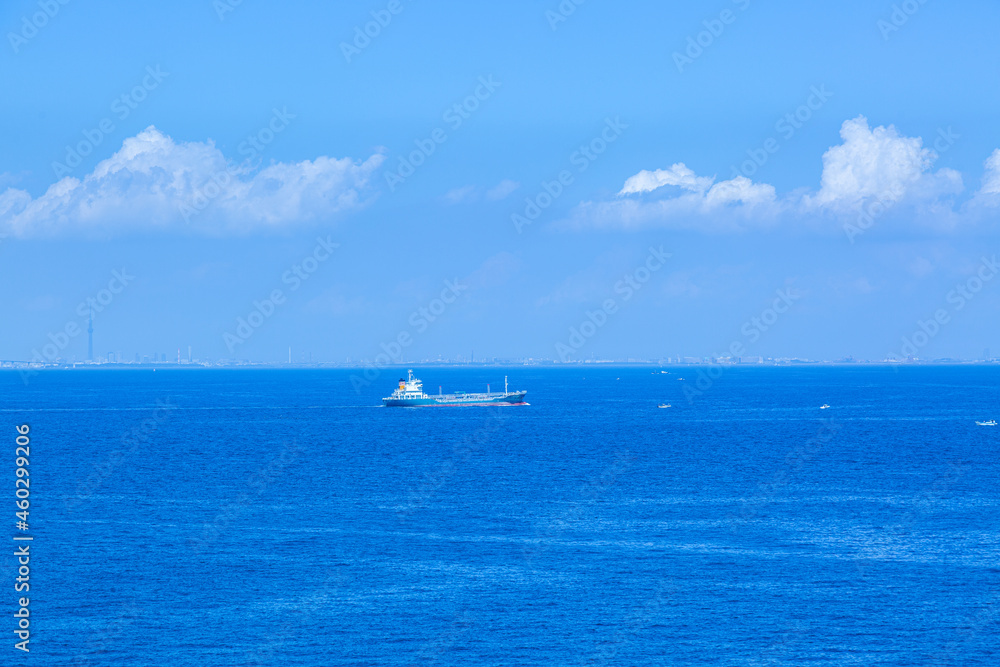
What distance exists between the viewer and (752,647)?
58031 mm

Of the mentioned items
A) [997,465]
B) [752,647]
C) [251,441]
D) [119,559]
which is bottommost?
[752,647]

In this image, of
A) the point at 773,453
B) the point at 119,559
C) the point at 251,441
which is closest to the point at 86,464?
the point at 251,441

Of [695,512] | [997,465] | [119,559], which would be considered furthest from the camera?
[997,465]

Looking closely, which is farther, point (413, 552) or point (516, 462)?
point (516, 462)

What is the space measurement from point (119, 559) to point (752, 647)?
4181 centimetres

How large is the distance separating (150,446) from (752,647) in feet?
388

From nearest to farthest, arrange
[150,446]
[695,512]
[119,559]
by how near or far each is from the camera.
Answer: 1. [119,559]
2. [695,512]
3. [150,446]

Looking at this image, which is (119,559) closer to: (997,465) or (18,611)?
(18,611)

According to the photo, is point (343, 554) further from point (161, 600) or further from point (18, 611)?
point (18, 611)

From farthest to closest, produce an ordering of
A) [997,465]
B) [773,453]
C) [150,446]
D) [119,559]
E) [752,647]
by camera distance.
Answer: [150,446] < [773,453] < [997,465] < [119,559] < [752,647]

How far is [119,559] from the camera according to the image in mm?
74938

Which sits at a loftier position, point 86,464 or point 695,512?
point 86,464

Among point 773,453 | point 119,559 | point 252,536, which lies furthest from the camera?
point 773,453

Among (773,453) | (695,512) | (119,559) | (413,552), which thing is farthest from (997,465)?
(119,559)
